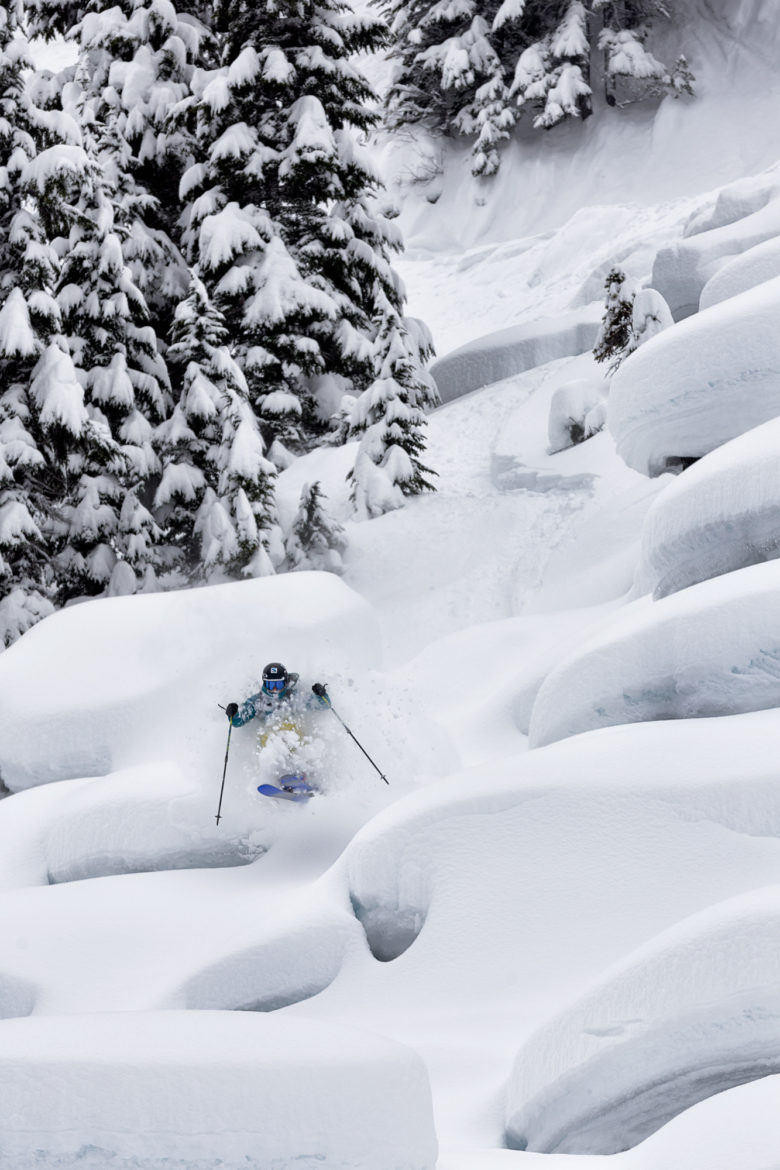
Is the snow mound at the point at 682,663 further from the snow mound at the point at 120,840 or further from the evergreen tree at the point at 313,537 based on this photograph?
the evergreen tree at the point at 313,537

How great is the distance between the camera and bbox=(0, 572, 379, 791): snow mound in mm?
9758

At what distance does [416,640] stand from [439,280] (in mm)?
16727

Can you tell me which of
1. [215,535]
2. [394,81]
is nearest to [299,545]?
[215,535]

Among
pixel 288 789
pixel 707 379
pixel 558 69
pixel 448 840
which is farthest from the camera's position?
pixel 558 69

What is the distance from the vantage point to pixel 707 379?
8117 millimetres

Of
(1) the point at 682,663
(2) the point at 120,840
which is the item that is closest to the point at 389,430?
(2) the point at 120,840

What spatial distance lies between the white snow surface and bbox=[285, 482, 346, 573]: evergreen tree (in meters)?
0.38

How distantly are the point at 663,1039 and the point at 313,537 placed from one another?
36.9ft

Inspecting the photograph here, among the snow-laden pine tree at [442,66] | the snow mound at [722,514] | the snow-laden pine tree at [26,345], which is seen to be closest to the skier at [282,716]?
the snow mound at [722,514]

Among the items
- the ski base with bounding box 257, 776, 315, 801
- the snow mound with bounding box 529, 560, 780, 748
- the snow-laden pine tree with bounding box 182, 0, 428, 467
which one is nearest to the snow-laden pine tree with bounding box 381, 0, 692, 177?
the snow-laden pine tree with bounding box 182, 0, 428, 467

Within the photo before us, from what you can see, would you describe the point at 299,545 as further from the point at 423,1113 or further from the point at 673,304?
the point at 423,1113

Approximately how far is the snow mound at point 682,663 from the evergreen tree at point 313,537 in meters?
7.78

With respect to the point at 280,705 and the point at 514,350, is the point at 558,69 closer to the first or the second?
the point at 514,350

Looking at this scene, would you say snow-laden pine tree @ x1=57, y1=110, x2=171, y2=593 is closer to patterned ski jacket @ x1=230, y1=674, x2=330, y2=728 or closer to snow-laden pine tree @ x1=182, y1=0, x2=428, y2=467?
snow-laden pine tree @ x1=182, y1=0, x2=428, y2=467
